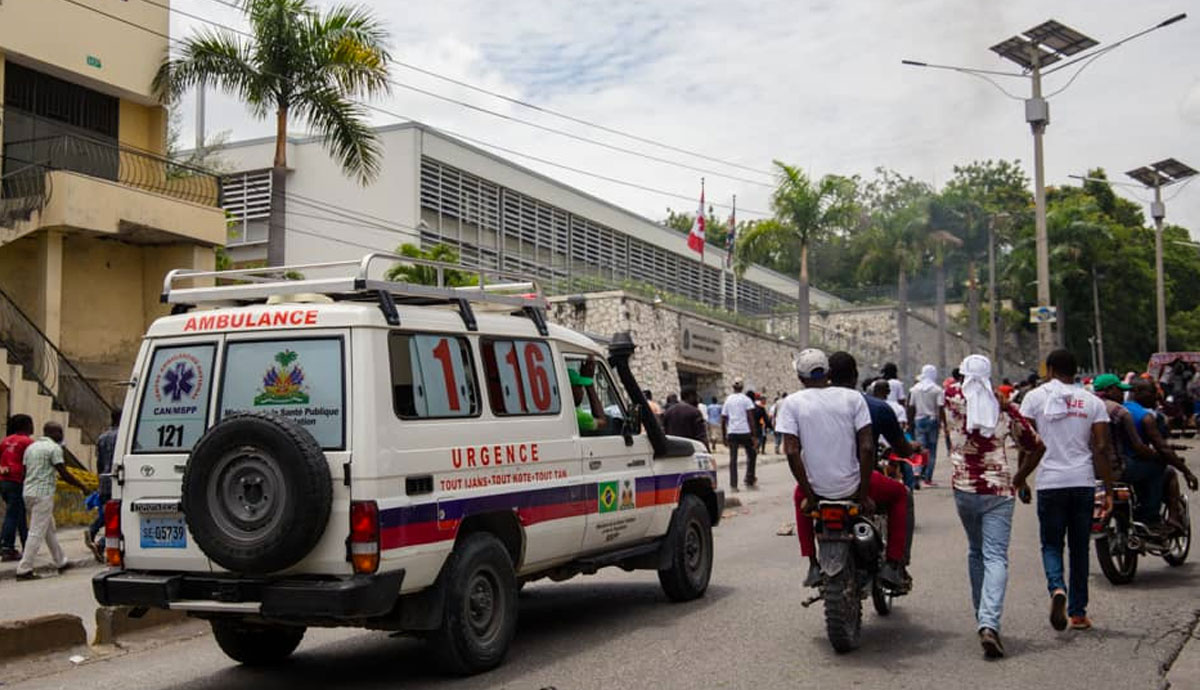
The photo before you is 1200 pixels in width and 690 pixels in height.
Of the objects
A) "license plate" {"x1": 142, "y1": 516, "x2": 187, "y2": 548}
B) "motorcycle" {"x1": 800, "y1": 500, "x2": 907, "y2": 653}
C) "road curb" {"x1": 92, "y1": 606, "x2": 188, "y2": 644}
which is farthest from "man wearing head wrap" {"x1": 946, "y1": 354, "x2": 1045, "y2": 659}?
"road curb" {"x1": 92, "y1": 606, "x2": 188, "y2": 644}

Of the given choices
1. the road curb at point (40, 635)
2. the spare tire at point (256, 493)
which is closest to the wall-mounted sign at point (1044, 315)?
the road curb at point (40, 635)

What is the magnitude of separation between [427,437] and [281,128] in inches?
638

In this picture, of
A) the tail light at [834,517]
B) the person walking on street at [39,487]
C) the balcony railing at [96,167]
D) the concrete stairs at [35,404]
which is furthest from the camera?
the balcony railing at [96,167]

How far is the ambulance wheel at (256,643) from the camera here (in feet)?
25.3

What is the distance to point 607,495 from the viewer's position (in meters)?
8.66

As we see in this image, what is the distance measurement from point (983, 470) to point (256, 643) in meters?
4.85

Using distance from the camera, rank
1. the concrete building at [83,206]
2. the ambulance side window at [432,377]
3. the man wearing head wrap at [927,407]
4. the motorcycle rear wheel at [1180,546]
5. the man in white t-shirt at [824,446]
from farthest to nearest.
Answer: the concrete building at [83,206] → the man wearing head wrap at [927,407] → the motorcycle rear wheel at [1180,546] → the man in white t-shirt at [824,446] → the ambulance side window at [432,377]

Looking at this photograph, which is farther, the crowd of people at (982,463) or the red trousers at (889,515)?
the red trousers at (889,515)

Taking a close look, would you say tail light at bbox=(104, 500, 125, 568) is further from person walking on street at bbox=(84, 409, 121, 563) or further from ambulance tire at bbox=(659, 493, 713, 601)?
person walking on street at bbox=(84, 409, 121, 563)

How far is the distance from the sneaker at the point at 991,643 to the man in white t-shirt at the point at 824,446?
2.29ft

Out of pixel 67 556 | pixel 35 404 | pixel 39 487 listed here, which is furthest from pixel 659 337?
pixel 39 487

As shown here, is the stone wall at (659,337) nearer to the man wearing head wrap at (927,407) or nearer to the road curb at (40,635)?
the man wearing head wrap at (927,407)

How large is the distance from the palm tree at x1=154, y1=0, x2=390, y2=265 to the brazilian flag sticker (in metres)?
13.9

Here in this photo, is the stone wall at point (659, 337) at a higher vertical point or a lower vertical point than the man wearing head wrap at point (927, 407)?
higher
